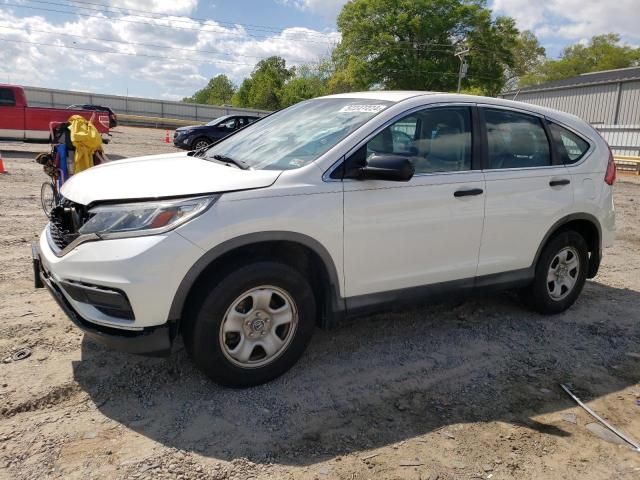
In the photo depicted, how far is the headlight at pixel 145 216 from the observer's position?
287cm

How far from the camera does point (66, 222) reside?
3.43 m

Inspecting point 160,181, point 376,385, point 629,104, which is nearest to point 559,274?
point 376,385

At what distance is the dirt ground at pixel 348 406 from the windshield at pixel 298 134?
141 centimetres

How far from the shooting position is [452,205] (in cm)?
380

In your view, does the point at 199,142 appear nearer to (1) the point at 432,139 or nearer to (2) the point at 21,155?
(2) the point at 21,155

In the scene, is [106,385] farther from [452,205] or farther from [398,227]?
[452,205]

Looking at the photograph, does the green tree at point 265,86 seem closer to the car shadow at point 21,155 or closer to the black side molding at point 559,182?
the car shadow at point 21,155

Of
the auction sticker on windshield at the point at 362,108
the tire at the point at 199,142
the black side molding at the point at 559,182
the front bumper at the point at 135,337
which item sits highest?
the auction sticker on windshield at the point at 362,108

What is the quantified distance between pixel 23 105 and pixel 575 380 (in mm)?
→ 16413

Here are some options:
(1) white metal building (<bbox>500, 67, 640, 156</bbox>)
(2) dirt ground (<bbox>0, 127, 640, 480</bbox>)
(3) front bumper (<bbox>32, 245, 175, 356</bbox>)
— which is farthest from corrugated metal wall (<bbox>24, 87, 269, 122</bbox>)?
(3) front bumper (<bbox>32, 245, 175, 356</bbox>)

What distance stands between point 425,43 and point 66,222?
158 feet

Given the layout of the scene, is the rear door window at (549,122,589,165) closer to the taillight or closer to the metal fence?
the taillight

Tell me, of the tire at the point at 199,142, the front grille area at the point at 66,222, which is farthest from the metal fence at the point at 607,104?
the front grille area at the point at 66,222

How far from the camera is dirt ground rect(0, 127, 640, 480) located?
270 centimetres
